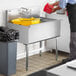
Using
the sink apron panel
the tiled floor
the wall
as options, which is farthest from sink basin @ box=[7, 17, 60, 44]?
the tiled floor

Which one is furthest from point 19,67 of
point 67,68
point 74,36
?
point 67,68

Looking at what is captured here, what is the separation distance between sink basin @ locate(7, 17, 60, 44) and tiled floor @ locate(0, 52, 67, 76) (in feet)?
1.84

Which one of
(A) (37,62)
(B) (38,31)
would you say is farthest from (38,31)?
(A) (37,62)

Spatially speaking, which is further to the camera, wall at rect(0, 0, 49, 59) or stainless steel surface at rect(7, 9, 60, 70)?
wall at rect(0, 0, 49, 59)

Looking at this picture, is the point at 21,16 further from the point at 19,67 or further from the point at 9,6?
the point at 19,67

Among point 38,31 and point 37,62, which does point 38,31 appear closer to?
point 38,31

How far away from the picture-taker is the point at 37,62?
466cm

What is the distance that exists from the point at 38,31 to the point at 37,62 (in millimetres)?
779

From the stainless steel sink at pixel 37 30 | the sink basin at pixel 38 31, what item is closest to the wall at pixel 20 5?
the stainless steel sink at pixel 37 30

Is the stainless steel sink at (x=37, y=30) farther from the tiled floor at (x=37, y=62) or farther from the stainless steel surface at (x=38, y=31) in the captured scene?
the tiled floor at (x=37, y=62)

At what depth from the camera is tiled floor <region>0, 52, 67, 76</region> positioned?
411 centimetres

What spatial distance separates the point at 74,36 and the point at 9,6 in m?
1.50

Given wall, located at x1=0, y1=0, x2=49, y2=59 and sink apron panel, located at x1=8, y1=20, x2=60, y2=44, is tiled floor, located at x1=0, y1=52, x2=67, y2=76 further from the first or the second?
sink apron panel, located at x1=8, y1=20, x2=60, y2=44

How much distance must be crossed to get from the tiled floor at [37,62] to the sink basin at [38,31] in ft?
1.84
